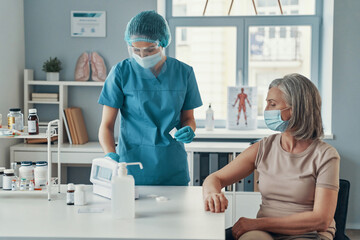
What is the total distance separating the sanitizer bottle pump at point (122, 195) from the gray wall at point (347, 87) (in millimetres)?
2442

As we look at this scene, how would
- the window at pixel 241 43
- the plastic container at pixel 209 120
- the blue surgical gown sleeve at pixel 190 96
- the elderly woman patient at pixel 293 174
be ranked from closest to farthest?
1. the elderly woman patient at pixel 293 174
2. the blue surgical gown sleeve at pixel 190 96
3. the plastic container at pixel 209 120
4. the window at pixel 241 43

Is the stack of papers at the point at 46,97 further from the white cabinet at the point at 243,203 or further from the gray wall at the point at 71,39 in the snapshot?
the white cabinet at the point at 243,203

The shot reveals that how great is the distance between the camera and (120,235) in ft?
4.84

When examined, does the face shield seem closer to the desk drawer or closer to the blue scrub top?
the blue scrub top

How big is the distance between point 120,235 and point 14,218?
430mm

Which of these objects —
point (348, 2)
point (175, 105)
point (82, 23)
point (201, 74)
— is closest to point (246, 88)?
point (201, 74)

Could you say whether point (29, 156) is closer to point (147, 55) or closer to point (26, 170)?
point (26, 170)

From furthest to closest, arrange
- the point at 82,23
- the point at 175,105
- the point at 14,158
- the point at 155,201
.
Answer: the point at 82,23 → the point at 14,158 → the point at 175,105 → the point at 155,201

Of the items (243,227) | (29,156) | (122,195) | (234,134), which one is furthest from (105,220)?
(234,134)

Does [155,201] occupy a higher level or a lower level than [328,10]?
lower

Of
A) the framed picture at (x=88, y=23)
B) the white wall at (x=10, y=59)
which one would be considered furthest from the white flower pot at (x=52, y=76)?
the framed picture at (x=88, y=23)

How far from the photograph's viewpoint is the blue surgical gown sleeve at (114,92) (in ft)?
7.32

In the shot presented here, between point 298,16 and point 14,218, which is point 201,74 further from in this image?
point 14,218

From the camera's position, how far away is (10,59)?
11.7 ft
